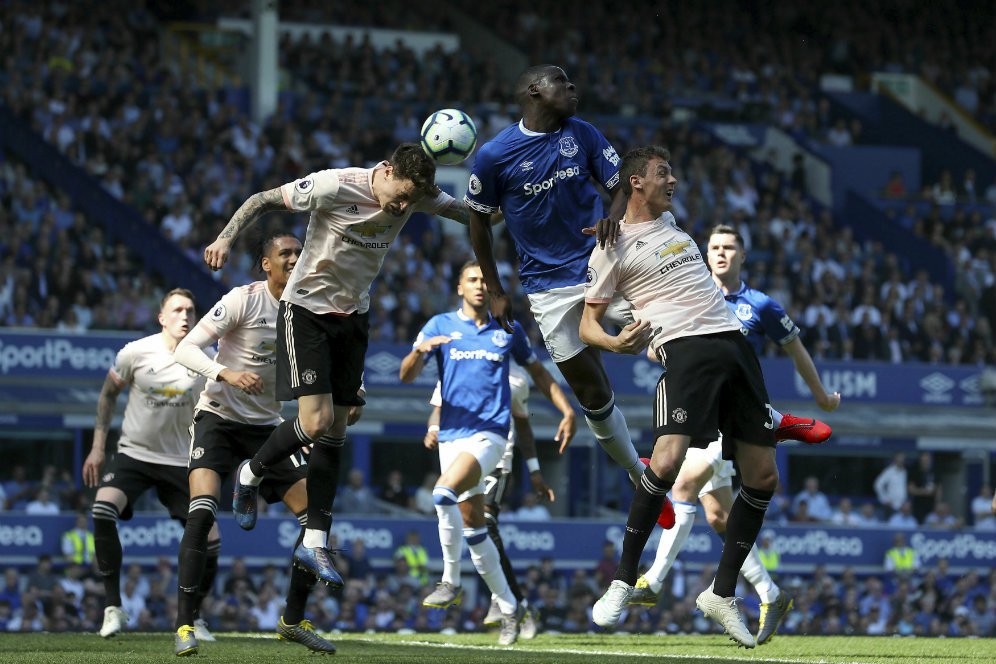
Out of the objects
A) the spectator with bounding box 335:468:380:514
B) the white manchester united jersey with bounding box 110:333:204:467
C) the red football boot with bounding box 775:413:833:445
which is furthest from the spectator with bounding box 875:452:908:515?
the red football boot with bounding box 775:413:833:445

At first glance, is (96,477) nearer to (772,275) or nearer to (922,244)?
(772,275)

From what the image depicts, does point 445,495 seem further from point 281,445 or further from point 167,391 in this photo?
point 281,445

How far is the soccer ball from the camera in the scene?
9094mm

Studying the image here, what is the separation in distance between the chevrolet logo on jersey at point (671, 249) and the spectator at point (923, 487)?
16860 millimetres

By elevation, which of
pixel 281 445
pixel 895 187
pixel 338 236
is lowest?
pixel 281 445

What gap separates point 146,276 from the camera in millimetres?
21484

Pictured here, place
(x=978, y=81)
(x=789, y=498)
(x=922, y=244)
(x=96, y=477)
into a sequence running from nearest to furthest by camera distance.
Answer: (x=96, y=477)
(x=789, y=498)
(x=922, y=244)
(x=978, y=81)

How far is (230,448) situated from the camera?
10.3 m

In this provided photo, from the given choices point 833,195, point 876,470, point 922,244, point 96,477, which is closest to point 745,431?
point 96,477

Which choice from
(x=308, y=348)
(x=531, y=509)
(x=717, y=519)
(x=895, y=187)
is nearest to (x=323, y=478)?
(x=308, y=348)

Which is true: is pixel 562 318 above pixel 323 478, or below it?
above

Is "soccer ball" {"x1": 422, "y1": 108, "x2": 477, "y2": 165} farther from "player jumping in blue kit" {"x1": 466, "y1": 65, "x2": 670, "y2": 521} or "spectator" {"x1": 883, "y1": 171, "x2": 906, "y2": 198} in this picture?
"spectator" {"x1": 883, "y1": 171, "x2": 906, "y2": 198}

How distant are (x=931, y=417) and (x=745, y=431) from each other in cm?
1690

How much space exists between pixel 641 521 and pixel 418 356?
3.42 metres
